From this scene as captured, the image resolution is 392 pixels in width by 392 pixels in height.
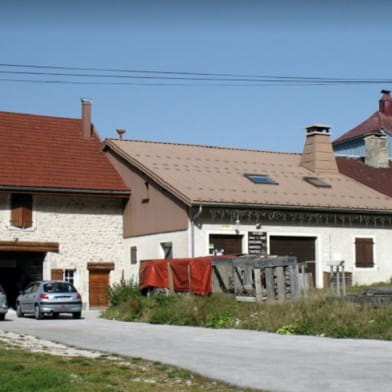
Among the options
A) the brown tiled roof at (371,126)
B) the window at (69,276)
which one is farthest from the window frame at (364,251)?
the brown tiled roof at (371,126)

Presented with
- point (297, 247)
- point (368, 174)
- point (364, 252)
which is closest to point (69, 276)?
point (297, 247)

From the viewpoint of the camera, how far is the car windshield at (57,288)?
3069cm

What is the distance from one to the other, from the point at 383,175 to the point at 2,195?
2015 centimetres

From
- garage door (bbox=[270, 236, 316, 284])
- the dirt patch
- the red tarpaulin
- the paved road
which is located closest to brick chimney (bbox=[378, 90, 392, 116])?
garage door (bbox=[270, 236, 316, 284])

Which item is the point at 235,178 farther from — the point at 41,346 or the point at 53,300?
the point at 41,346

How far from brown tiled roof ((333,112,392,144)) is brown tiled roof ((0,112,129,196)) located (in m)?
27.5

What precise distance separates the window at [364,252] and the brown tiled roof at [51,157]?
11116 mm

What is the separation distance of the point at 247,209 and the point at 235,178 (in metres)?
3.20

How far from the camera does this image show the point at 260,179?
38.1 metres

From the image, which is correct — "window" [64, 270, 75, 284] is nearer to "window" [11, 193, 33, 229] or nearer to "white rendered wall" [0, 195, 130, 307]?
"white rendered wall" [0, 195, 130, 307]

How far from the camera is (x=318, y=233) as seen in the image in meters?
36.8

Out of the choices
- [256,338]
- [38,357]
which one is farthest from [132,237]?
[38,357]

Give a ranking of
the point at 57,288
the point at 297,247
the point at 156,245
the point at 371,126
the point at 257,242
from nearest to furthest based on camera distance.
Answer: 1. the point at 57,288
2. the point at 257,242
3. the point at 156,245
4. the point at 297,247
5. the point at 371,126

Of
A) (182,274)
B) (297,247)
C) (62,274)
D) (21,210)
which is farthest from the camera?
(62,274)
